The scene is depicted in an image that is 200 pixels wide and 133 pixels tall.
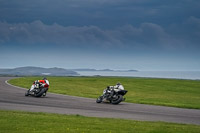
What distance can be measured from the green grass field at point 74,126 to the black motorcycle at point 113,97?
34.1 ft

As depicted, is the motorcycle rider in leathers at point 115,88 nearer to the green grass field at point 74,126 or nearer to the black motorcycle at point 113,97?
the black motorcycle at point 113,97

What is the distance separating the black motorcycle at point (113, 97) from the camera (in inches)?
1142

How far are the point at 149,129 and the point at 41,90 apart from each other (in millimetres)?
17640

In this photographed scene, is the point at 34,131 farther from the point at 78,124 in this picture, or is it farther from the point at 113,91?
the point at 113,91

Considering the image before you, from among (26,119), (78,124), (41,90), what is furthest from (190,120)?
(41,90)

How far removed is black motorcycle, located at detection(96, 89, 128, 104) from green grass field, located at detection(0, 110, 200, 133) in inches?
409

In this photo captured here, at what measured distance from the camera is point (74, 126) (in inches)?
628

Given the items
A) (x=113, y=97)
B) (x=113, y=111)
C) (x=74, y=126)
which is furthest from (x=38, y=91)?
(x=74, y=126)

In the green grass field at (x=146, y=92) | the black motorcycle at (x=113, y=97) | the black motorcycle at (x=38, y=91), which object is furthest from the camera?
the green grass field at (x=146, y=92)

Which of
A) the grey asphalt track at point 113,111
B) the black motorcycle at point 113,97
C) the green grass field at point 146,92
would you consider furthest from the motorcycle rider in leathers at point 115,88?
the green grass field at point 146,92

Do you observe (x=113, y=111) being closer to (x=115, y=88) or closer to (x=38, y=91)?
(x=115, y=88)

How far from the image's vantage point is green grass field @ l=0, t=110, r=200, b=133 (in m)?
14.8

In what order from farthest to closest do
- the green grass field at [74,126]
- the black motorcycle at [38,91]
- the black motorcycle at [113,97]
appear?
the black motorcycle at [38,91] → the black motorcycle at [113,97] → the green grass field at [74,126]

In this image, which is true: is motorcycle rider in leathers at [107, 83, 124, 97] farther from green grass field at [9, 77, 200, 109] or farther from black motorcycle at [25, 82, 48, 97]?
black motorcycle at [25, 82, 48, 97]
